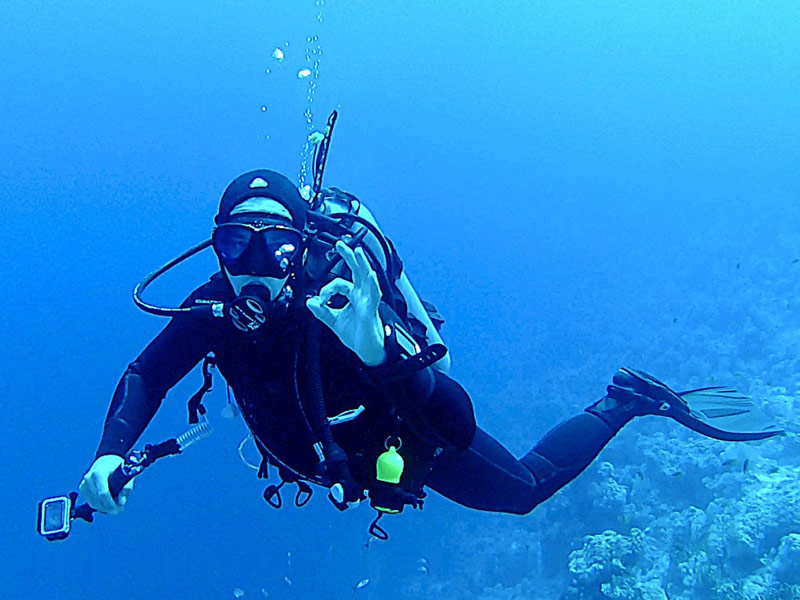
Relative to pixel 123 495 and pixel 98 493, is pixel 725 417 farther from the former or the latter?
pixel 98 493

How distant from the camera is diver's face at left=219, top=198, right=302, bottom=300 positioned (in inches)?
116

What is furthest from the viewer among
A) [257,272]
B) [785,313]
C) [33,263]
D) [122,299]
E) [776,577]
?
[33,263]

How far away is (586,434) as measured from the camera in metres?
5.25

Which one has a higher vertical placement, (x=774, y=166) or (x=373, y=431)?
(x=774, y=166)

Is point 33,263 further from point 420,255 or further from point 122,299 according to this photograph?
point 420,255

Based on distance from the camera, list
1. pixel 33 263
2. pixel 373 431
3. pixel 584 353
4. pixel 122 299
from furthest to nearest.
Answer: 1. pixel 33 263
2. pixel 122 299
3. pixel 584 353
4. pixel 373 431

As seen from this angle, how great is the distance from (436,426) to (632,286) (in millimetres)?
29963

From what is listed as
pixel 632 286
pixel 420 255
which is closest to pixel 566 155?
pixel 420 255

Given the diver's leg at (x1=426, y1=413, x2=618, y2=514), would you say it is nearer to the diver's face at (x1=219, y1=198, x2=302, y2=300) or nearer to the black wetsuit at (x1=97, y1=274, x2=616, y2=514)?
the black wetsuit at (x1=97, y1=274, x2=616, y2=514)

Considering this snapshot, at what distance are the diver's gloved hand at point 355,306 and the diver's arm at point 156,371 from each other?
116 centimetres

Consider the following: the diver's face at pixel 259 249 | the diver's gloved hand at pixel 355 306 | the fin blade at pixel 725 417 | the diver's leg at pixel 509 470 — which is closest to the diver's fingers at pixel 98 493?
the diver's face at pixel 259 249

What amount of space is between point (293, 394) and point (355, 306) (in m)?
0.85

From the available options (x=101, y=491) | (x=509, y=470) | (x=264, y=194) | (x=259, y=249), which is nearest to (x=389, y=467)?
(x=259, y=249)

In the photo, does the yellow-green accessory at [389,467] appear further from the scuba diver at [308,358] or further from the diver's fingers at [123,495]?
the diver's fingers at [123,495]
